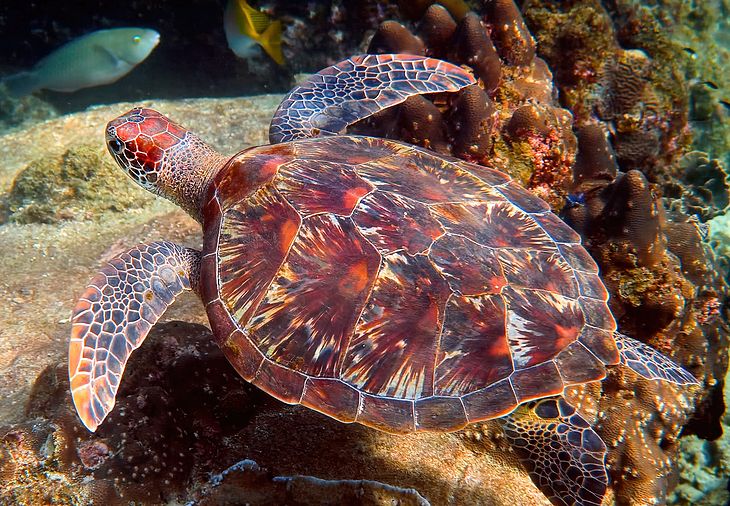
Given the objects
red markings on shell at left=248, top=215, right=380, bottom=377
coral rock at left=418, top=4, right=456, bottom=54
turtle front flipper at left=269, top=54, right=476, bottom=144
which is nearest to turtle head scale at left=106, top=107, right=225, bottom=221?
turtle front flipper at left=269, top=54, right=476, bottom=144

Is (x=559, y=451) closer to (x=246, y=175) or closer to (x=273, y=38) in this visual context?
(x=246, y=175)

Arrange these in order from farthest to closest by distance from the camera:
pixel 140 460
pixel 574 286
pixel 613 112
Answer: pixel 613 112
pixel 574 286
pixel 140 460

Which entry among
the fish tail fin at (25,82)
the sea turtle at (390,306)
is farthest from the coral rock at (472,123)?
the fish tail fin at (25,82)

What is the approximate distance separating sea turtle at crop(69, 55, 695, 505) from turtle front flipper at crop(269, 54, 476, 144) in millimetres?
880

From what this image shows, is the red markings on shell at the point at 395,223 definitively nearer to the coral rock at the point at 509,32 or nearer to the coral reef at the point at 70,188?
the coral rock at the point at 509,32

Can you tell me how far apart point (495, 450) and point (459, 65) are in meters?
2.99

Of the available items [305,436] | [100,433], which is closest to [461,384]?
[305,436]

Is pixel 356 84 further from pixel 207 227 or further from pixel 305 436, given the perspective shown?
pixel 305 436

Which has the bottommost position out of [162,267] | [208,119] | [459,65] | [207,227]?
[208,119]

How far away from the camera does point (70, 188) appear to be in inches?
158

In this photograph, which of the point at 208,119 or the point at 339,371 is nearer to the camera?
the point at 339,371

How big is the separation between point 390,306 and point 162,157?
7.01ft

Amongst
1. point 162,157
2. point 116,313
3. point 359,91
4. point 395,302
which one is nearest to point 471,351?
point 395,302

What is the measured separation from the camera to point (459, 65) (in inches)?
141
